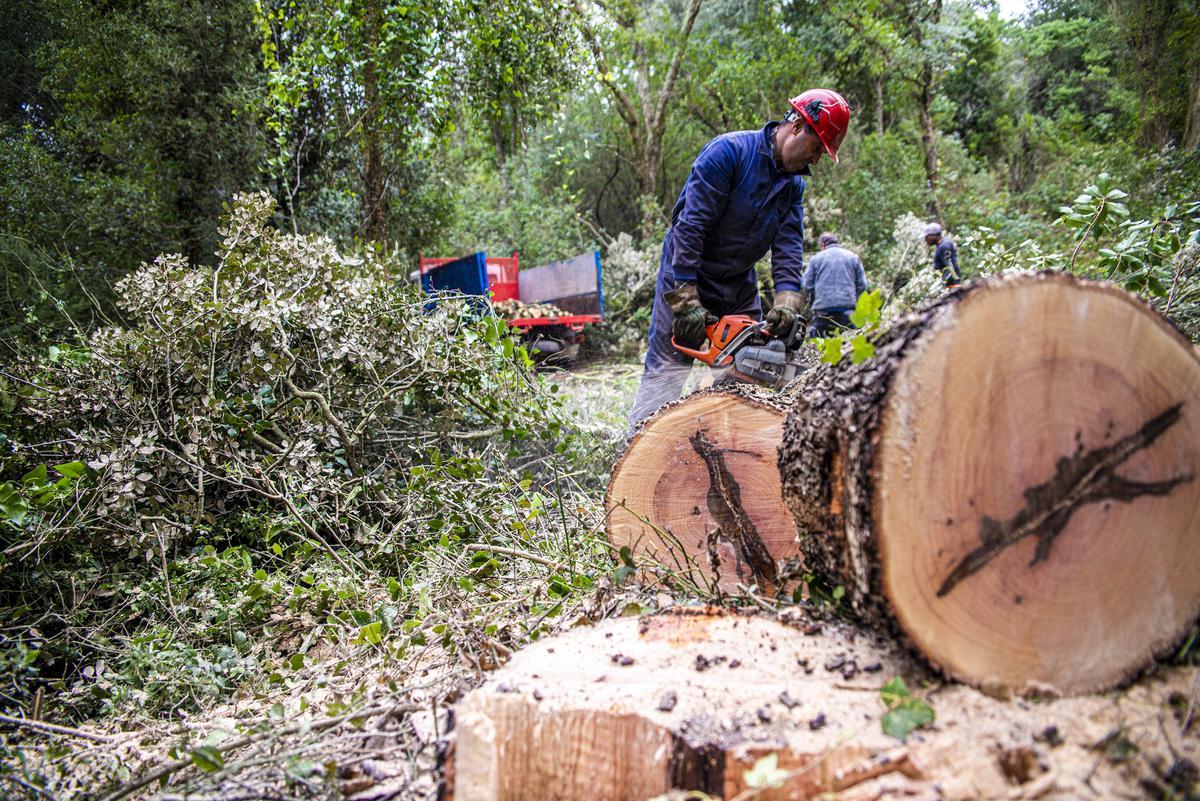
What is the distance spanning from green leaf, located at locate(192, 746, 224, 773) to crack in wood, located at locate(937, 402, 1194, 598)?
148 centimetres

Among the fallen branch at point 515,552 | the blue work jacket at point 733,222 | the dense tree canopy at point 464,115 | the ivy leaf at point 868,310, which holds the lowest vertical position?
the fallen branch at point 515,552

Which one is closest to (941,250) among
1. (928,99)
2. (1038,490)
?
(1038,490)

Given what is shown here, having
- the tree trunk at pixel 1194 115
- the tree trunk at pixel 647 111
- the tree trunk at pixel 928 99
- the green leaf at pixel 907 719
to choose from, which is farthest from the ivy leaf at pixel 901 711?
the tree trunk at pixel 928 99

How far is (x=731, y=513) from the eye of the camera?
2.30 meters

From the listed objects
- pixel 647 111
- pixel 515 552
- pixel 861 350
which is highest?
pixel 647 111

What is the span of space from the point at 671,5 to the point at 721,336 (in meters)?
19.8

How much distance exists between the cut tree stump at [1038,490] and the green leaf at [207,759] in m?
1.39

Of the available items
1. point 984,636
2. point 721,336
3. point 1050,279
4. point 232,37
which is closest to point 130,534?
point 721,336

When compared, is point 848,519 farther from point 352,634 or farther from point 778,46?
point 778,46

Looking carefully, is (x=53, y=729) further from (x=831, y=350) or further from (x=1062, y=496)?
(x=1062, y=496)

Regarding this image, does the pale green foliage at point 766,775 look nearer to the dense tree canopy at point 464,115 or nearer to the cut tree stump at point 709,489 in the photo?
the cut tree stump at point 709,489

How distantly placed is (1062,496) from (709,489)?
119 centimetres

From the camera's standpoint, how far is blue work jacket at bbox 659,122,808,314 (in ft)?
10.8

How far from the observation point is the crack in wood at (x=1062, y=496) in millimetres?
1229
